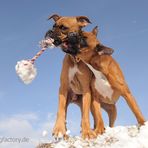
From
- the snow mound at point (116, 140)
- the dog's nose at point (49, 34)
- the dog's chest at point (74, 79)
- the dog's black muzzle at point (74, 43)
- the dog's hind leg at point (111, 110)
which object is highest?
the dog's nose at point (49, 34)

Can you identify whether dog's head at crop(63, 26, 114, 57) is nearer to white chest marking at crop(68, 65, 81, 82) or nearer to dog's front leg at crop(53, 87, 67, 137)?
white chest marking at crop(68, 65, 81, 82)

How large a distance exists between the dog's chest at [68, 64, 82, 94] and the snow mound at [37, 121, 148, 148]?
3.77ft

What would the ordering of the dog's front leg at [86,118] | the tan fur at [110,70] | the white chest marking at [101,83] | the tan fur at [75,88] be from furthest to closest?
the white chest marking at [101,83] < the tan fur at [110,70] < the tan fur at [75,88] < the dog's front leg at [86,118]

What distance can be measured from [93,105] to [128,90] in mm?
846

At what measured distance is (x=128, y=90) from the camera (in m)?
8.49

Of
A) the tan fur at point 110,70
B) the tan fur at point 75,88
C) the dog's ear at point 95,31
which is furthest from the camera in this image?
the dog's ear at point 95,31

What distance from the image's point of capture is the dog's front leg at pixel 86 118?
7.91 m

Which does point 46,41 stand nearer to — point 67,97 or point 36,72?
point 36,72

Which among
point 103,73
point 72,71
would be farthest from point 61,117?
point 103,73

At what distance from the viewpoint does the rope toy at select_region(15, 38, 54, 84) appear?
820 cm

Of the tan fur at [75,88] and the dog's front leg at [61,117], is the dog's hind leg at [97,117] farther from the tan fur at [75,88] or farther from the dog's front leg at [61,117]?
the dog's front leg at [61,117]

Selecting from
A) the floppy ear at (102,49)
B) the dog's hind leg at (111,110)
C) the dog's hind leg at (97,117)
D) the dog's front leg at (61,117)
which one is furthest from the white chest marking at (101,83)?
the dog's hind leg at (111,110)

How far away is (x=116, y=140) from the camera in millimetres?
7512

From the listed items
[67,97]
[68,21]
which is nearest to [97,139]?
[67,97]
